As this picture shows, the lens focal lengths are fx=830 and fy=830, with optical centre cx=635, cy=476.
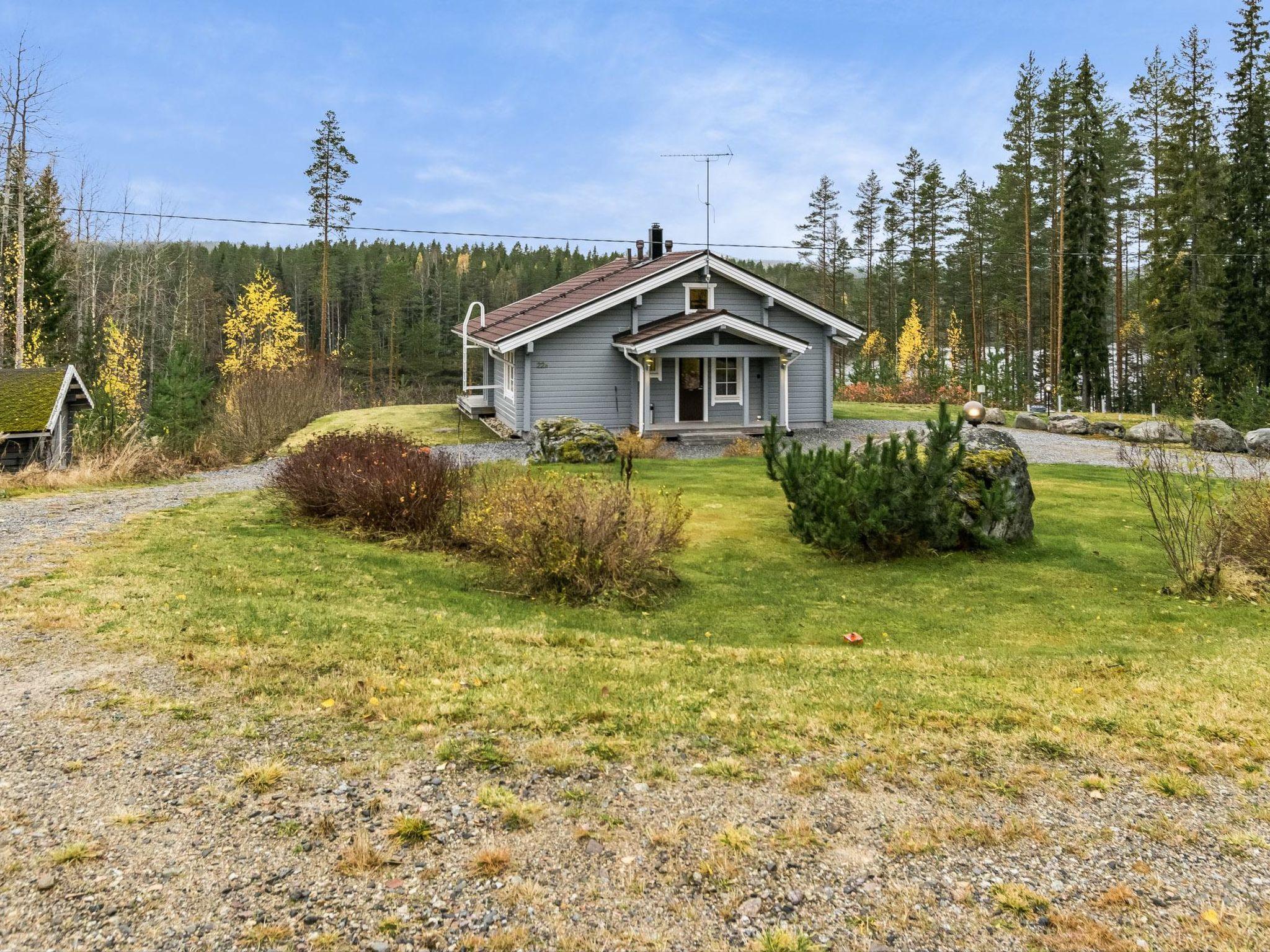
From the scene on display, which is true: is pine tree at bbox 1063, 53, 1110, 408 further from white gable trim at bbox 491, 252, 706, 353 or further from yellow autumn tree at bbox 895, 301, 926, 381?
white gable trim at bbox 491, 252, 706, 353

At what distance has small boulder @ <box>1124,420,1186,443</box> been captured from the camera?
22984 millimetres

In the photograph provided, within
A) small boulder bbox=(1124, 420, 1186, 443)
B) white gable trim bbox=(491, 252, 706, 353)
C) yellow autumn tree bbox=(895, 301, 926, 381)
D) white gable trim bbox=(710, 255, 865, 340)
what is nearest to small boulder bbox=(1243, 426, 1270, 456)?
small boulder bbox=(1124, 420, 1186, 443)

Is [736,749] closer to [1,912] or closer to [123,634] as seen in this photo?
[1,912]

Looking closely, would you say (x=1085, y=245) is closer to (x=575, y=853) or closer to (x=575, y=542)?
(x=575, y=542)

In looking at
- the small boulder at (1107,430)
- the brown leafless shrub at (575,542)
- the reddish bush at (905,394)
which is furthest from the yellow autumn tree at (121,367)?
the small boulder at (1107,430)

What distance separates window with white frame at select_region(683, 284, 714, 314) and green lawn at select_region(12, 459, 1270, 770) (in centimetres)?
1496

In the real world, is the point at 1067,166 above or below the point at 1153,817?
above

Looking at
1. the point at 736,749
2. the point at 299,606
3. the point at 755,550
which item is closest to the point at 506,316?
the point at 755,550

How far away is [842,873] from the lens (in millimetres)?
3562

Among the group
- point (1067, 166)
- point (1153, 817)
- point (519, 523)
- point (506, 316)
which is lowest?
point (1153, 817)

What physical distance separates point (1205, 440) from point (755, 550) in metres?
17.3

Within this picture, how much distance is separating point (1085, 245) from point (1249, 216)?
7.17m

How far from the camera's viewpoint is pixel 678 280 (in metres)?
25.1

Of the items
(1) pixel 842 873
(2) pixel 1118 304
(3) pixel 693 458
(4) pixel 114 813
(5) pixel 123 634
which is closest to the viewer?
(1) pixel 842 873
